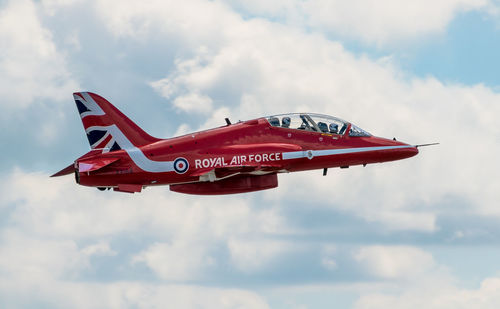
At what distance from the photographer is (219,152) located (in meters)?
62.3

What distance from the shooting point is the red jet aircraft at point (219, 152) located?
204ft

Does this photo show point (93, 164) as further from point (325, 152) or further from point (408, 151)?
point (408, 151)

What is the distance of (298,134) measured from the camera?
6359 cm

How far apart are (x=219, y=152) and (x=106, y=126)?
6.88 metres

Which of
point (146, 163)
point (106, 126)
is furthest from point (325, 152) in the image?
point (106, 126)

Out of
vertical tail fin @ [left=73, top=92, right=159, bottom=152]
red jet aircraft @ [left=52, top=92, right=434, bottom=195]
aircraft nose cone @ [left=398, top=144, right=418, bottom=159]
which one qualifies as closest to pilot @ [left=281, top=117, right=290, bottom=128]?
red jet aircraft @ [left=52, top=92, right=434, bottom=195]

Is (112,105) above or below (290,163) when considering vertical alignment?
above

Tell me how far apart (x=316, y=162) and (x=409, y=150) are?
600 cm

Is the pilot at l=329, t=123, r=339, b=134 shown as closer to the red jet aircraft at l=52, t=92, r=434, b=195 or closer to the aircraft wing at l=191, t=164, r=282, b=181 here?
the red jet aircraft at l=52, t=92, r=434, b=195

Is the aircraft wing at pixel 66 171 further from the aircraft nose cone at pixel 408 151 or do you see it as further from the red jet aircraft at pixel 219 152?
the aircraft nose cone at pixel 408 151

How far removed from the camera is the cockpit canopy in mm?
63844

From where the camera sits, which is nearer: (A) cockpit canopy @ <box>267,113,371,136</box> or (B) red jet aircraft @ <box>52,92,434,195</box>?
(B) red jet aircraft @ <box>52,92,434,195</box>

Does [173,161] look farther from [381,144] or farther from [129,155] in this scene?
[381,144]

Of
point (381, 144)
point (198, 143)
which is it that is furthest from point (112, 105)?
point (381, 144)
